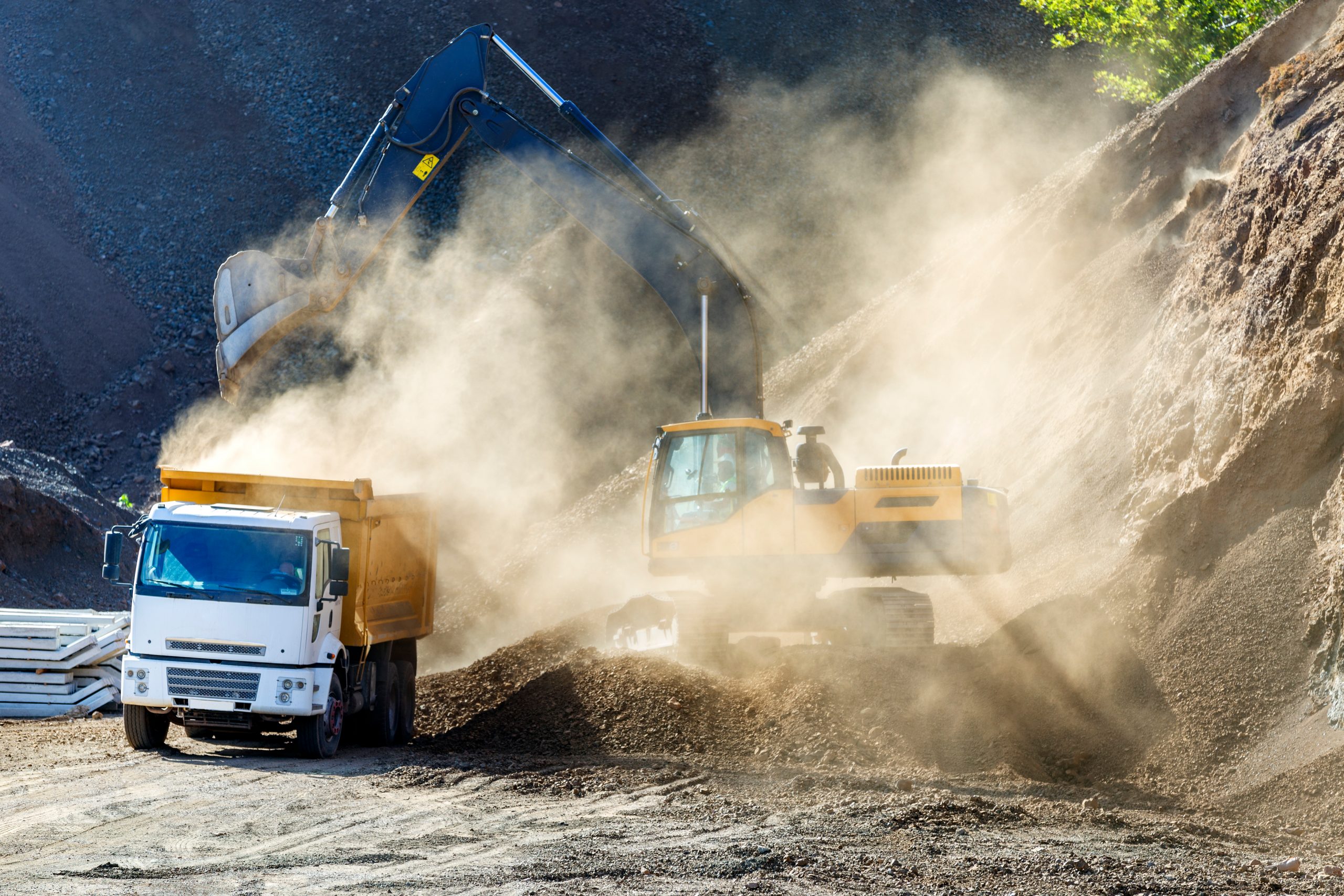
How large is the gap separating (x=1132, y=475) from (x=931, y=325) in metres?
8.80

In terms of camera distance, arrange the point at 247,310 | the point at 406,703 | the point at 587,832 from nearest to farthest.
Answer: the point at 587,832 → the point at 247,310 → the point at 406,703

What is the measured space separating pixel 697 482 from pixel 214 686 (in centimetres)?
498

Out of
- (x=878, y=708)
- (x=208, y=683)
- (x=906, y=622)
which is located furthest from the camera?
(x=906, y=622)

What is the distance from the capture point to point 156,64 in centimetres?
4722

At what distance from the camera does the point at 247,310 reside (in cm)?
1323

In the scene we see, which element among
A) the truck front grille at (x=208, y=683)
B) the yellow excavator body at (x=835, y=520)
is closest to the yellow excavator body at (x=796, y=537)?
the yellow excavator body at (x=835, y=520)

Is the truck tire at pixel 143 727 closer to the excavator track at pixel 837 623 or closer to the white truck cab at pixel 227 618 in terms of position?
the white truck cab at pixel 227 618

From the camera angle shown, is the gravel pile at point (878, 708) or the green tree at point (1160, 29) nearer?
the gravel pile at point (878, 708)

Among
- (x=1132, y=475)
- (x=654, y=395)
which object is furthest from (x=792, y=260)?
(x=1132, y=475)

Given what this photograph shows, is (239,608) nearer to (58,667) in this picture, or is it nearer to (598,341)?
(58,667)

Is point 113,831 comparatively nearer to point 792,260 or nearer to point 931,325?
point 931,325

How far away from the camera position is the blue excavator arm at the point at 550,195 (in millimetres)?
14578

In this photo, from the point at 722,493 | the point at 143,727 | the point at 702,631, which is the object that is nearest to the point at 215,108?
the point at 143,727

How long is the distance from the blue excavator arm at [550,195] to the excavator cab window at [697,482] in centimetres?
131
